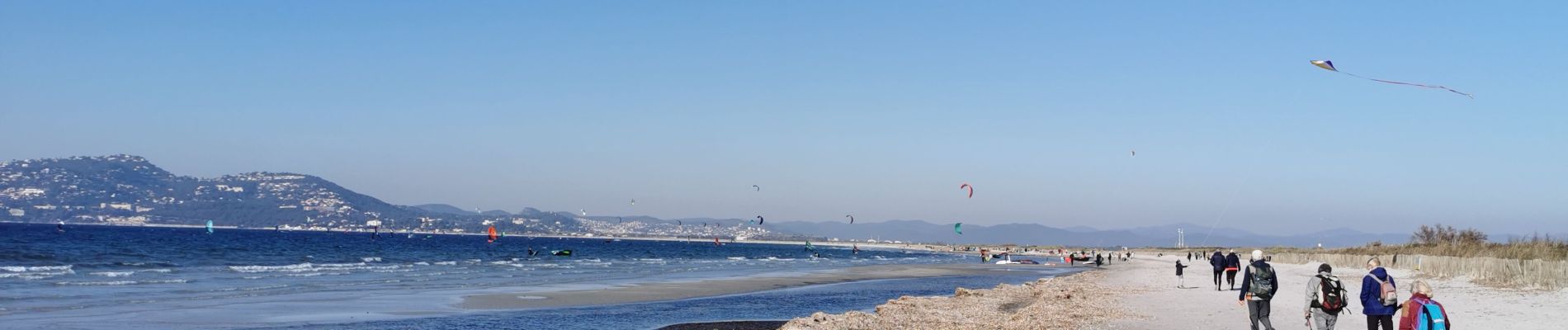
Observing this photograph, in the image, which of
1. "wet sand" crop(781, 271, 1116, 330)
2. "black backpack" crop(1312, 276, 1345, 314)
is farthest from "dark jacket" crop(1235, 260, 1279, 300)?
"wet sand" crop(781, 271, 1116, 330)

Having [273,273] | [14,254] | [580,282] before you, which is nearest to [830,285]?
[580,282]

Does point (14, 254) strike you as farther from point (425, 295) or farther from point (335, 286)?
point (425, 295)

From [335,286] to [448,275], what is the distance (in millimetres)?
9883

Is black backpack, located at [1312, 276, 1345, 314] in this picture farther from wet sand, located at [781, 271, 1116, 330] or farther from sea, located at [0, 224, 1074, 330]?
sea, located at [0, 224, 1074, 330]

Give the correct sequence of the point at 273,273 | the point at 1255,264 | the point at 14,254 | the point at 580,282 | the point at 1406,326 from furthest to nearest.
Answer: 1. the point at 14,254
2. the point at 273,273
3. the point at 580,282
4. the point at 1255,264
5. the point at 1406,326

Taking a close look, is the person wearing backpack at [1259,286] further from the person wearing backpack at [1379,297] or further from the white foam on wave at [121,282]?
the white foam on wave at [121,282]

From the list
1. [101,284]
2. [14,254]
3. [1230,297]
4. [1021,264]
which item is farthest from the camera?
[1021,264]

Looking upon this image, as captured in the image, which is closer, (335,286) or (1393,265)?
(335,286)

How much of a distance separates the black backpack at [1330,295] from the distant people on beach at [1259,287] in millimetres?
1547

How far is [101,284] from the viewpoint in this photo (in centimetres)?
3319

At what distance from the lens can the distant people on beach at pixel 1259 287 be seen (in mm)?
13625

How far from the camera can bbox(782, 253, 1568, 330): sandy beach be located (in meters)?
16.9

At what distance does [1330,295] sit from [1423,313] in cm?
212

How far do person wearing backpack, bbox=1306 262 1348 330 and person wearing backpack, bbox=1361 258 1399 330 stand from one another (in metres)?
0.38
